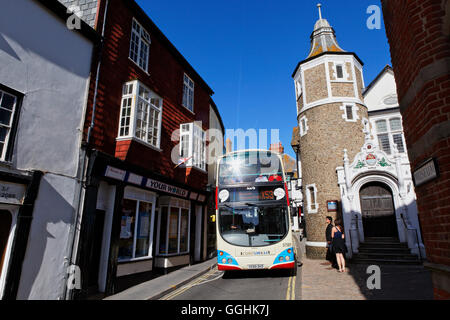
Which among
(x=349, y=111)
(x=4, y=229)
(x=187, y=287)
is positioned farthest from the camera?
(x=349, y=111)

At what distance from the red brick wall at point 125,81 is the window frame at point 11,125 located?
187 centimetres

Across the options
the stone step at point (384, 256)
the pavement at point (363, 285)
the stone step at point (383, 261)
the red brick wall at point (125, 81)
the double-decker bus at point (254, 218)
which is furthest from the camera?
the stone step at point (384, 256)

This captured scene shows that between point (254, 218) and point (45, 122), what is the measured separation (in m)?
6.95

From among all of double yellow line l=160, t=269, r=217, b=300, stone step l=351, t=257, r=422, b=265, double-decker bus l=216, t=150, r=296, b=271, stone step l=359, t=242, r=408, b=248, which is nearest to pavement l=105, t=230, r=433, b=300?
double yellow line l=160, t=269, r=217, b=300

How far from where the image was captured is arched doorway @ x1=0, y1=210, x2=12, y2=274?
562 cm

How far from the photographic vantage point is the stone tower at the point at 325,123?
1556 cm

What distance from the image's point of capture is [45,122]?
264 inches

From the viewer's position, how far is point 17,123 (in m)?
6.01

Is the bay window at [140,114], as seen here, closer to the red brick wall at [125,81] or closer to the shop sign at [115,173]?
the red brick wall at [125,81]

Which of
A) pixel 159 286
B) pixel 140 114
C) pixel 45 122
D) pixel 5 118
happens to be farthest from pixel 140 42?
pixel 159 286

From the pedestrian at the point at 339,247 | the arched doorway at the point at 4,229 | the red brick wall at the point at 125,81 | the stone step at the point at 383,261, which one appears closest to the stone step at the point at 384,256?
the stone step at the point at 383,261

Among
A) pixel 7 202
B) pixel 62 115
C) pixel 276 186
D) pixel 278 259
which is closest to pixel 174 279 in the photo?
pixel 278 259

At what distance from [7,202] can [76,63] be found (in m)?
4.37

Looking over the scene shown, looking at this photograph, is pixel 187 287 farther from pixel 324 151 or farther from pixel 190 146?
pixel 324 151
